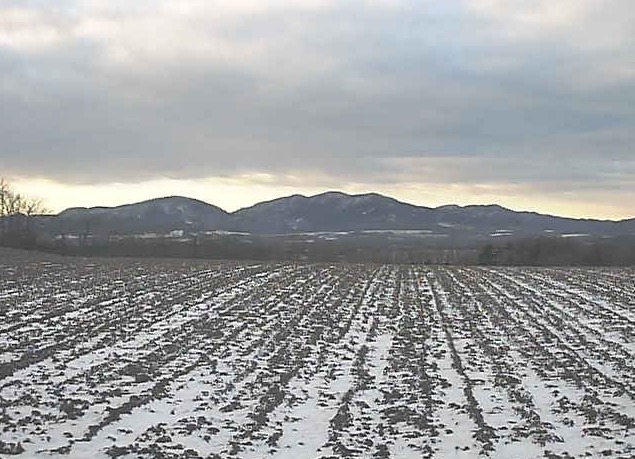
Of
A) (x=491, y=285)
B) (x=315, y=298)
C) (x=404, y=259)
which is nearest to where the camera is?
(x=315, y=298)

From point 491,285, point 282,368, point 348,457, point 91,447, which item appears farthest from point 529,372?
point 491,285

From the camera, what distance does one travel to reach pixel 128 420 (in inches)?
479

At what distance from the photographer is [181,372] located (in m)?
16.2

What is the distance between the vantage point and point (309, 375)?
1642 cm

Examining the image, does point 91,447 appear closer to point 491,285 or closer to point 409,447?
point 409,447

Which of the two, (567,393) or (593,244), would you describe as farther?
(593,244)

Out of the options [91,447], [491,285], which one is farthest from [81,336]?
[491,285]

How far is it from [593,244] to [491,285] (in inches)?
2111

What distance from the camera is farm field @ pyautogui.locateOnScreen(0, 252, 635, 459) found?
11297 millimetres

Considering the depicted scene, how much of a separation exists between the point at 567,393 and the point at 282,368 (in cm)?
567

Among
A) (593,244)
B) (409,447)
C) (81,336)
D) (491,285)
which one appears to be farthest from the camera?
(593,244)

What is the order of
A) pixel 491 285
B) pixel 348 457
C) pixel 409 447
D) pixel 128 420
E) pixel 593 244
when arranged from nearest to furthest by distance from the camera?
pixel 348 457
pixel 409 447
pixel 128 420
pixel 491 285
pixel 593 244

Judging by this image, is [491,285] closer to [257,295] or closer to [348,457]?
[257,295]

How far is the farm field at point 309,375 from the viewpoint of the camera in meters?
11.3
